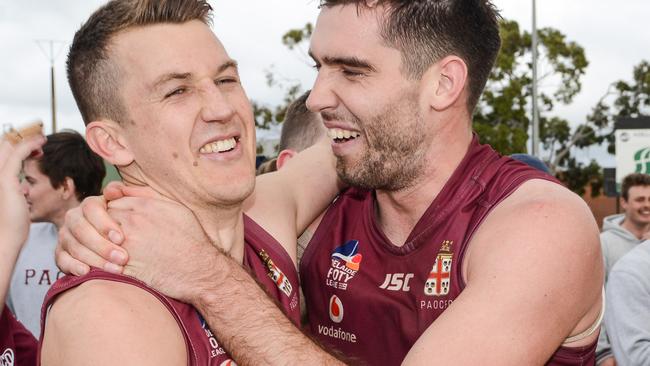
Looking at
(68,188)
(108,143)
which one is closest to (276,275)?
(108,143)

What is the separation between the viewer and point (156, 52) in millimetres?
2604

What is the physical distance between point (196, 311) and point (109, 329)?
16.9 inches

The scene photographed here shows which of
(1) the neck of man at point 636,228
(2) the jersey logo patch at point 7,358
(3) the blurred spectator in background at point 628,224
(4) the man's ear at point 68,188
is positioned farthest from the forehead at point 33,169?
(1) the neck of man at point 636,228

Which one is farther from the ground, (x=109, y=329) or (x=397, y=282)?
(x=109, y=329)

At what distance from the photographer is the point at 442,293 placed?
9.11 feet

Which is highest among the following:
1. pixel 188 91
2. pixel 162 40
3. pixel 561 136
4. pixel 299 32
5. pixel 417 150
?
pixel 162 40

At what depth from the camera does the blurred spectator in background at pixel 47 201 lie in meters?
5.62

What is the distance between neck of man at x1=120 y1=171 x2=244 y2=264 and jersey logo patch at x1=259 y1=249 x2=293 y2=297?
0.12 m

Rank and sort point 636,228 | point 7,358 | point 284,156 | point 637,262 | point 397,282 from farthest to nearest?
point 636,228 < point 637,262 < point 284,156 < point 7,358 < point 397,282

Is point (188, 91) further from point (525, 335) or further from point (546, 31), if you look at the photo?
point (546, 31)

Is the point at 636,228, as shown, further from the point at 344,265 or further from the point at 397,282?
the point at 397,282

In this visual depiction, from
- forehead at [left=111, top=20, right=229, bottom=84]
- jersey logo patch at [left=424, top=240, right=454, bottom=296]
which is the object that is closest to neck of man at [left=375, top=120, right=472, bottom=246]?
jersey logo patch at [left=424, top=240, right=454, bottom=296]

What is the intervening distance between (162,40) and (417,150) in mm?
1095

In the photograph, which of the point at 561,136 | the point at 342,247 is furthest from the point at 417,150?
the point at 561,136
